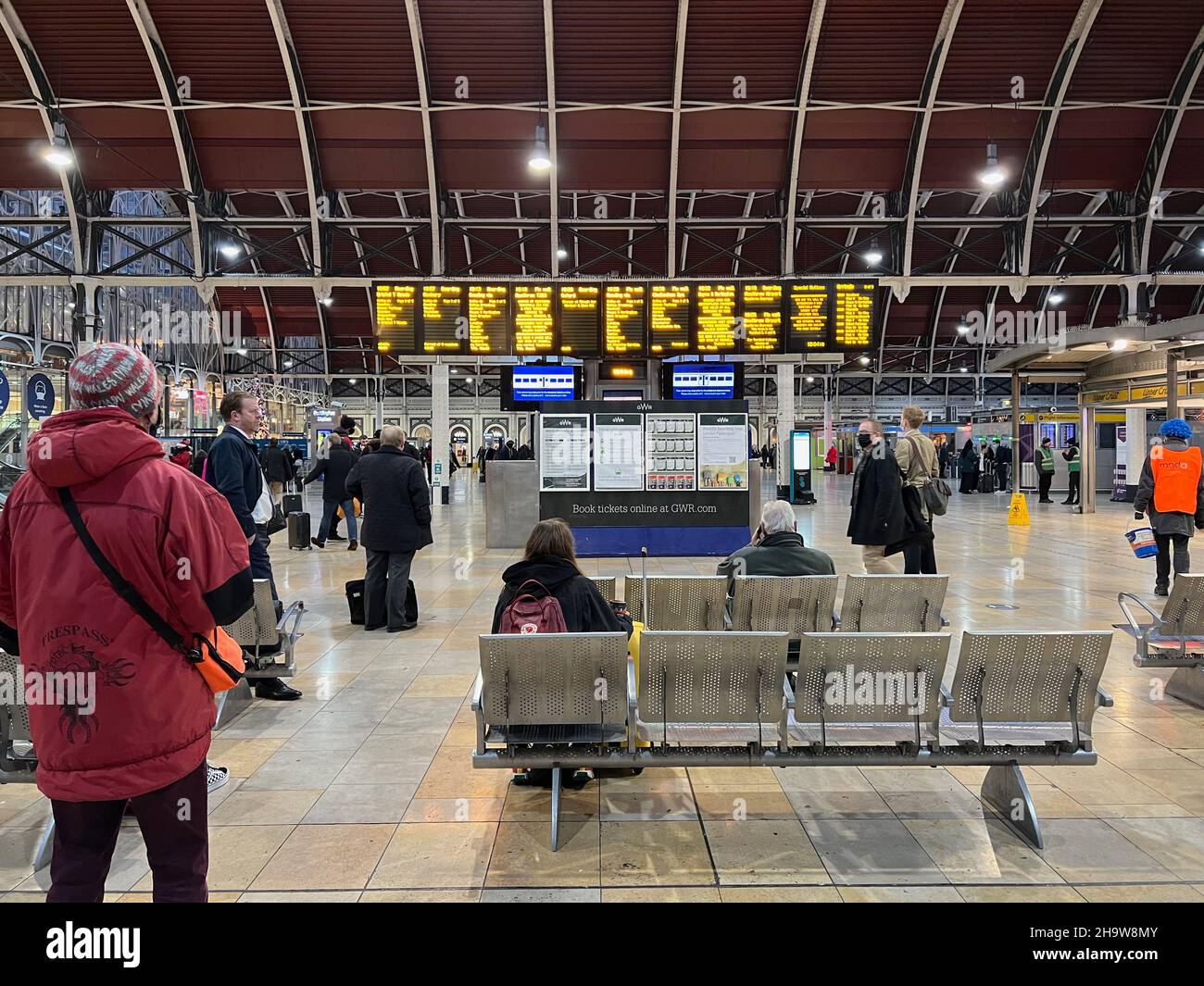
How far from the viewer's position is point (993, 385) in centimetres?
4616

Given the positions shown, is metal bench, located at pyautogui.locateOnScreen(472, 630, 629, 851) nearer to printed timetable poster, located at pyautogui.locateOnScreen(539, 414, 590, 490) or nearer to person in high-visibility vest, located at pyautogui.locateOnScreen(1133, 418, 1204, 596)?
person in high-visibility vest, located at pyautogui.locateOnScreen(1133, 418, 1204, 596)

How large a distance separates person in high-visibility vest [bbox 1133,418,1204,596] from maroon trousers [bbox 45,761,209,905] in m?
8.42

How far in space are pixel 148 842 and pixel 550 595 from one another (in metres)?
1.99

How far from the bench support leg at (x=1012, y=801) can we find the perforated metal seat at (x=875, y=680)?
16.7 inches

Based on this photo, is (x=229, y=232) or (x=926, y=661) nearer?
(x=926, y=661)

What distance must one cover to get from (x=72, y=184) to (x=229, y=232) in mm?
2857

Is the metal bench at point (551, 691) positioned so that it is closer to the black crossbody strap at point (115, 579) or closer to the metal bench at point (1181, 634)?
the black crossbody strap at point (115, 579)

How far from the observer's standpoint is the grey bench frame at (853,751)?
3.43 metres

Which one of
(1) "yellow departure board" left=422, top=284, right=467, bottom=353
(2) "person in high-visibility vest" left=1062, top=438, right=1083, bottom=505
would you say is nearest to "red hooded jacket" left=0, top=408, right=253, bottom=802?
(1) "yellow departure board" left=422, top=284, right=467, bottom=353

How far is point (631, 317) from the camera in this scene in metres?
12.0

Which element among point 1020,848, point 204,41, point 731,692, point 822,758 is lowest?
point 1020,848

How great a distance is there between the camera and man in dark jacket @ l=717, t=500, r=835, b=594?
16.4ft

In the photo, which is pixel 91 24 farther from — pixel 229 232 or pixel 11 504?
pixel 11 504
